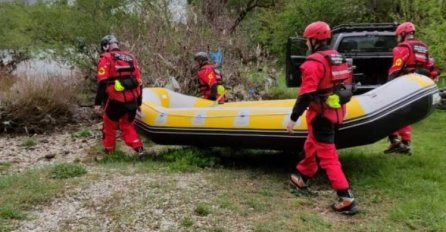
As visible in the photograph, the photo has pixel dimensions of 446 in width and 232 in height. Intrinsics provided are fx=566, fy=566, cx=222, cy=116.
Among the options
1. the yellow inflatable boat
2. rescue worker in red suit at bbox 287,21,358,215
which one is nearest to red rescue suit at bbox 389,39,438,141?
the yellow inflatable boat

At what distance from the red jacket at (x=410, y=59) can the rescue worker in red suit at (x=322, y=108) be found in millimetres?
2089

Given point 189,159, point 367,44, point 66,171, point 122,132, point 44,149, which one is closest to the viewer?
point 66,171

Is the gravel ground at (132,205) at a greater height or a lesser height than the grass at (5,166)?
greater

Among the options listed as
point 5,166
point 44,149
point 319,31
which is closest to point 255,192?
point 319,31

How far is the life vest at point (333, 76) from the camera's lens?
5277 millimetres

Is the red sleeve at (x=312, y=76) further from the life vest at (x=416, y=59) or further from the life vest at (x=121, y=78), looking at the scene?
the life vest at (x=121, y=78)

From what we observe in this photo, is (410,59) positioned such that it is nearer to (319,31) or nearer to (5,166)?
(319,31)

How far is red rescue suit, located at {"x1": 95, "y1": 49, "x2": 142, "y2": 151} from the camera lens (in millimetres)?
7312

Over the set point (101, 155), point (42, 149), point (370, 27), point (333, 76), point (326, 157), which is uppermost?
point (370, 27)

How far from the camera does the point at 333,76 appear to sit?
5320mm

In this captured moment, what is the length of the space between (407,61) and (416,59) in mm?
112

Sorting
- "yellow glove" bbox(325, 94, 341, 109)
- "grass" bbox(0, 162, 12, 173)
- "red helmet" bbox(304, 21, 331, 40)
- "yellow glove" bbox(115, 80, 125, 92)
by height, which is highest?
A: "red helmet" bbox(304, 21, 331, 40)

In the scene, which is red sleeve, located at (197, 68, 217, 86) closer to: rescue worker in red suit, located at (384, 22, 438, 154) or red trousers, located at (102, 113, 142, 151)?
red trousers, located at (102, 113, 142, 151)

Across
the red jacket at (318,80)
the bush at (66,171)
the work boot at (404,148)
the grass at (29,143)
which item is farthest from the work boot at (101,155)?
the work boot at (404,148)
